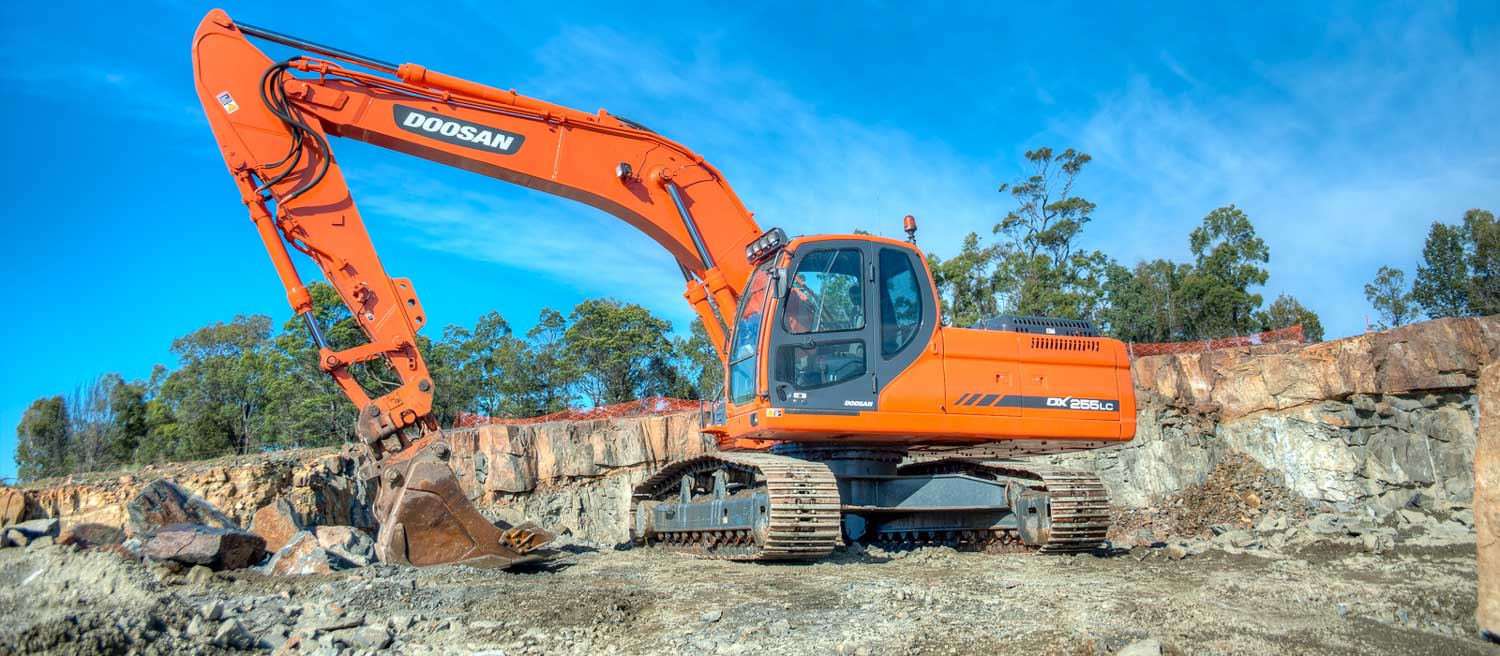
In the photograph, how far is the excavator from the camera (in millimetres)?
7637

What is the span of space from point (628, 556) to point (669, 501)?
116 cm

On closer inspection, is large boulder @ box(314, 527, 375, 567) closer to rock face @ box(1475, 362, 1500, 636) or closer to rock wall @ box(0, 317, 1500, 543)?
rock wall @ box(0, 317, 1500, 543)

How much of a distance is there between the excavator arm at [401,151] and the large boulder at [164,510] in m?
2.06

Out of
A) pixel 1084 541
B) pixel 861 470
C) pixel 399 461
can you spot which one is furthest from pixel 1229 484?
pixel 399 461

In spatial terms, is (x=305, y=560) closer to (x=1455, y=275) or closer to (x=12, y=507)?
(x=12, y=507)

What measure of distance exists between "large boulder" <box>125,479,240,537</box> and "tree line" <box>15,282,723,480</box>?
23228mm

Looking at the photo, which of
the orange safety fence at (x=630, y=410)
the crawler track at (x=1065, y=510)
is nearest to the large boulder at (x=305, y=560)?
the crawler track at (x=1065, y=510)

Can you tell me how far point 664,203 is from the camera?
9.22 metres

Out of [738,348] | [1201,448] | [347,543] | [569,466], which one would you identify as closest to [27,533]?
[347,543]

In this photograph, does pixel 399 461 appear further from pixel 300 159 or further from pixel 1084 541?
pixel 1084 541

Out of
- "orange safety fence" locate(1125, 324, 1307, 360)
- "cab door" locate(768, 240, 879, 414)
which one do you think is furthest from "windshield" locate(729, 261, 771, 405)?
"orange safety fence" locate(1125, 324, 1307, 360)

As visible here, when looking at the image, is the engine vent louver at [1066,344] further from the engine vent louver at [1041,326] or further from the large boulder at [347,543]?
the large boulder at [347,543]

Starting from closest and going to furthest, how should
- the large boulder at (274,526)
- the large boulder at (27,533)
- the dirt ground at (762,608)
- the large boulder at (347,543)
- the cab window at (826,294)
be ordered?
the dirt ground at (762,608) → the large boulder at (27,533) → the cab window at (826,294) → the large boulder at (347,543) → the large boulder at (274,526)

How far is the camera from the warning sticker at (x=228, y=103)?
8273 millimetres
